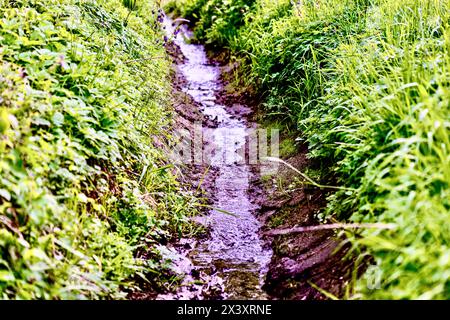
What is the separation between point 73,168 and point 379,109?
2.23m

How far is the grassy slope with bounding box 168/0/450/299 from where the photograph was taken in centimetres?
236

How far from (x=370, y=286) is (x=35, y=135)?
7.87 ft

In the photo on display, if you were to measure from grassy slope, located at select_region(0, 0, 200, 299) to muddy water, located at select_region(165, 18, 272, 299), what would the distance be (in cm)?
36

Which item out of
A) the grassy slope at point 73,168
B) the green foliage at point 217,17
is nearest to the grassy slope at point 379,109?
the grassy slope at point 73,168

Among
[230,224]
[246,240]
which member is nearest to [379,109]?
[246,240]

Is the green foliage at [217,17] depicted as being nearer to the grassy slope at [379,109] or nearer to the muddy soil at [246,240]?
the grassy slope at [379,109]

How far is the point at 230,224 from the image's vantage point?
4328mm

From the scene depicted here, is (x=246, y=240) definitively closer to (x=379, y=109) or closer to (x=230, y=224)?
(x=230, y=224)

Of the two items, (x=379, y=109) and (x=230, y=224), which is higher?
(x=379, y=109)

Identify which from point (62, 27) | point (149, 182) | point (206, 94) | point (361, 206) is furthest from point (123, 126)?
point (206, 94)

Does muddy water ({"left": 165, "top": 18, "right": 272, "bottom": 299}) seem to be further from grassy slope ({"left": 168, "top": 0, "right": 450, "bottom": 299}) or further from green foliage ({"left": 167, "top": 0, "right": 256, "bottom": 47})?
green foliage ({"left": 167, "top": 0, "right": 256, "bottom": 47})

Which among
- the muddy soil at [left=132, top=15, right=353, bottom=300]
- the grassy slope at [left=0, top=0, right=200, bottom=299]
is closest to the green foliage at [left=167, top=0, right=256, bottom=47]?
the muddy soil at [left=132, top=15, right=353, bottom=300]

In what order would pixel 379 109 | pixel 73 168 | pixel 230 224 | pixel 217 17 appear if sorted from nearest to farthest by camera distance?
pixel 73 168 < pixel 379 109 < pixel 230 224 < pixel 217 17

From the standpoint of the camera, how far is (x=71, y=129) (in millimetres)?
3240
